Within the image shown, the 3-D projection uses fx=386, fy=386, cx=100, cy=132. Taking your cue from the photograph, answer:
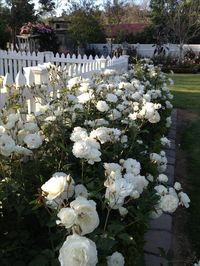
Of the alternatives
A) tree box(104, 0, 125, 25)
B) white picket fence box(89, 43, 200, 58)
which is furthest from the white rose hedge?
tree box(104, 0, 125, 25)

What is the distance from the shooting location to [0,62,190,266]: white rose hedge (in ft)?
4.25

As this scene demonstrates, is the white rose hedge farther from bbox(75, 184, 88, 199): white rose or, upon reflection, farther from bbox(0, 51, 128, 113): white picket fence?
bbox(0, 51, 128, 113): white picket fence

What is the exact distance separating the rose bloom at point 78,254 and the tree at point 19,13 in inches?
1224

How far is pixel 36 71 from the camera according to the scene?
3.54 metres

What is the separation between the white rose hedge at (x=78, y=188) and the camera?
1295 mm

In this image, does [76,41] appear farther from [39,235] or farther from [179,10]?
[39,235]

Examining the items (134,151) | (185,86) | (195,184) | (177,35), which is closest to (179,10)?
(177,35)

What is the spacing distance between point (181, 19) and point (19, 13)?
14.4m

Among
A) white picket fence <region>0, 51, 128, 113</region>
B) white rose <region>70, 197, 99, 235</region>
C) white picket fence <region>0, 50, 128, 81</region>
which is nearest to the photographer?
white rose <region>70, 197, 99, 235</region>

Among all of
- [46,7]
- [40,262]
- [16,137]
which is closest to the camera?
[40,262]

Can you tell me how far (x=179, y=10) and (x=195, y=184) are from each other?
21887 millimetres

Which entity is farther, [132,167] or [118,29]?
[118,29]

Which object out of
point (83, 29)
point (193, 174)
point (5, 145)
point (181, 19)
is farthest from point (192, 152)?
point (83, 29)

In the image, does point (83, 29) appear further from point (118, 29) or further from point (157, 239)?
point (157, 239)
